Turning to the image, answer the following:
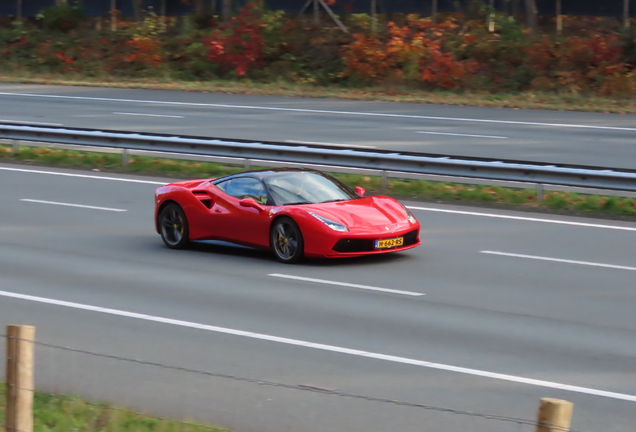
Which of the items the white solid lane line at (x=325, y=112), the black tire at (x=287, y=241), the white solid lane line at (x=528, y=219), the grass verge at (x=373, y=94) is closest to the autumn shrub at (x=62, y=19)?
the grass verge at (x=373, y=94)

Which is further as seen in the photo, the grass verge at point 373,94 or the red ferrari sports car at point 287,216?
the grass verge at point 373,94

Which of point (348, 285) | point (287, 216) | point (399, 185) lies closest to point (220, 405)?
point (348, 285)

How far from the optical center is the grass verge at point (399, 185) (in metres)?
17.9

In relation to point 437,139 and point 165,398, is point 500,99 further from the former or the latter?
point 165,398

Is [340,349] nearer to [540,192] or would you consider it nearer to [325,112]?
[540,192]

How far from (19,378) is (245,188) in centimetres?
878

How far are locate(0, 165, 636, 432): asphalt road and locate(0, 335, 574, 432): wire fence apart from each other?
0.02 m

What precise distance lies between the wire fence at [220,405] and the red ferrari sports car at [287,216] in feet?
15.6

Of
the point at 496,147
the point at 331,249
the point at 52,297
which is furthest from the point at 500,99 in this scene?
the point at 52,297

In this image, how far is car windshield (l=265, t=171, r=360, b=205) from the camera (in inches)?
534

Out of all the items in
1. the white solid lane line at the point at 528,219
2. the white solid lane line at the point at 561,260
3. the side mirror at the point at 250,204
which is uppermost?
the side mirror at the point at 250,204

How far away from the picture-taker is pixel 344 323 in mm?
10094

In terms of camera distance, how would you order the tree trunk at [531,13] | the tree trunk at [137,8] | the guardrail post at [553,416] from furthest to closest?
the tree trunk at [137,8] < the tree trunk at [531,13] < the guardrail post at [553,416]

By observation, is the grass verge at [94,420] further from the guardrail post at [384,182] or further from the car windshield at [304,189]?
the guardrail post at [384,182]
